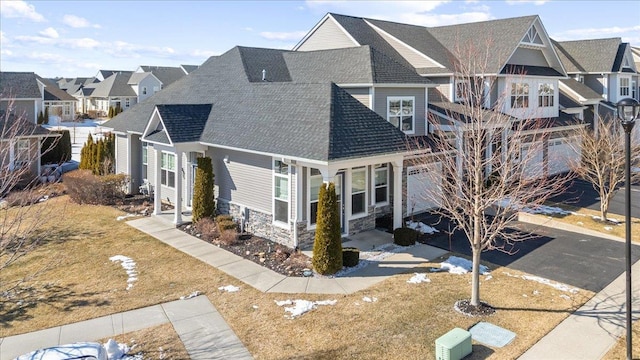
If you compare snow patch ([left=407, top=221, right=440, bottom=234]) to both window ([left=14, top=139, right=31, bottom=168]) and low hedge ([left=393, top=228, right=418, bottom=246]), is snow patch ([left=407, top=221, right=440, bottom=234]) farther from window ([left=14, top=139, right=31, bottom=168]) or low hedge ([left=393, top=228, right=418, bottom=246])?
window ([left=14, top=139, right=31, bottom=168])

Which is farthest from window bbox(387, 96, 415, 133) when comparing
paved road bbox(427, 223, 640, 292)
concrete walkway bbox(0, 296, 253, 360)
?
concrete walkway bbox(0, 296, 253, 360)

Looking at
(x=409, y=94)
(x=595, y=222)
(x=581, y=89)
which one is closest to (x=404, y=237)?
(x=409, y=94)

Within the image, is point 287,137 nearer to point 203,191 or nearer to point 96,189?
point 203,191

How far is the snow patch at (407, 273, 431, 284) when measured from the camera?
12.9m

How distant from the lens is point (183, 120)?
1975 centimetres

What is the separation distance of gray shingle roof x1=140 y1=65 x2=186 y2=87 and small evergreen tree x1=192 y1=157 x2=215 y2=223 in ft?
207

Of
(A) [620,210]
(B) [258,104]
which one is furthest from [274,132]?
(A) [620,210]

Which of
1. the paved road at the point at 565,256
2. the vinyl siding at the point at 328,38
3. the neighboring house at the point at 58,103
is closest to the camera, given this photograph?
the paved road at the point at 565,256

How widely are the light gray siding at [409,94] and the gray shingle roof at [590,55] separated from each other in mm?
22389

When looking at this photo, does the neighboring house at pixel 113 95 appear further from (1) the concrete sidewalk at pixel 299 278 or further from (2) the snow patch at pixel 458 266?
(2) the snow patch at pixel 458 266

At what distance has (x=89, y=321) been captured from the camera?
10.7m

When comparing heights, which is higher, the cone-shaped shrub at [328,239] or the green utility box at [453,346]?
the cone-shaped shrub at [328,239]

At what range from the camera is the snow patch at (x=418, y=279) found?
1290 cm

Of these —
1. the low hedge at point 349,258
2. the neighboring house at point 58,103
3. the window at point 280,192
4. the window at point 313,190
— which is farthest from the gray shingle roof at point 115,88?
the low hedge at point 349,258
